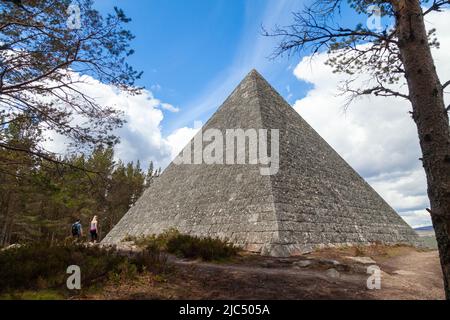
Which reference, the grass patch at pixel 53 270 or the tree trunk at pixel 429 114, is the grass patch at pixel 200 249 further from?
the tree trunk at pixel 429 114

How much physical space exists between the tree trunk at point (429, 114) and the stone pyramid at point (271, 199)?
5.35 meters

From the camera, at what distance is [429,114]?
3.92 metres

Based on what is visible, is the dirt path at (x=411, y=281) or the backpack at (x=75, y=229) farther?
the backpack at (x=75, y=229)

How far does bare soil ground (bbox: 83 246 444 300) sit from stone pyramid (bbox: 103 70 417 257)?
1.51 m

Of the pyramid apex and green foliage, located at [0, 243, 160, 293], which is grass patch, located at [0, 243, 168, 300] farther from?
the pyramid apex

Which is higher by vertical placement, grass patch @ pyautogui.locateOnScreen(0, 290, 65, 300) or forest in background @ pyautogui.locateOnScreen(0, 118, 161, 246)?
forest in background @ pyautogui.locateOnScreen(0, 118, 161, 246)

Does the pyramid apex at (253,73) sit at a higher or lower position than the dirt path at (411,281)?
→ higher

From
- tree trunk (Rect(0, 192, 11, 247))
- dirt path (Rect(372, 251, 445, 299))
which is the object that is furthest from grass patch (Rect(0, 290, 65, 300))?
tree trunk (Rect(0, 192, 11, 247))

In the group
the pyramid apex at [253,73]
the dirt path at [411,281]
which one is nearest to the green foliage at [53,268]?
the dirt path at [411,281]

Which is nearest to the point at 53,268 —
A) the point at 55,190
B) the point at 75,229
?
the point at 55,190

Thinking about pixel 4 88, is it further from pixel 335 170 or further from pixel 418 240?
pixel 418 240

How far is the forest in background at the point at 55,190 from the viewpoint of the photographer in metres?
7.37

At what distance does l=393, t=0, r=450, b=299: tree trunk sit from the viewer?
3.59 m

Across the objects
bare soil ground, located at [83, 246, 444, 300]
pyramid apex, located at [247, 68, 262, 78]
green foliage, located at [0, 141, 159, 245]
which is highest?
pyramid apex, located at [247, 68, 262, 78]
